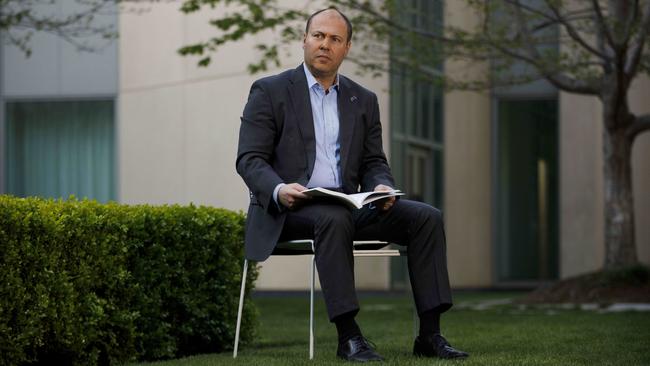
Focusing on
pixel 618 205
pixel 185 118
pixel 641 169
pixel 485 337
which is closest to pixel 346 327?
pixel 485 337

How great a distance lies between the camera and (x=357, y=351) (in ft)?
16.8

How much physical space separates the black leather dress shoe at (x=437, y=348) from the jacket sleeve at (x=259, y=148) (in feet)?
2.94

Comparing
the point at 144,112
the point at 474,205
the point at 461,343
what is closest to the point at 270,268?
the point at 144,112

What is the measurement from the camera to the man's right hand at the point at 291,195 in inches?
207

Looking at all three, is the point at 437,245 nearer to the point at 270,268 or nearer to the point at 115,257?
the point at 115,257

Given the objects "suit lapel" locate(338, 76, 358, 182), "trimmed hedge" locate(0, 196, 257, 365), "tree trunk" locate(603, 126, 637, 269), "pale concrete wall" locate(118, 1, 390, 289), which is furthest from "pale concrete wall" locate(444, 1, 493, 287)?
"suit lapel" locate(338, 76, 358, 182)

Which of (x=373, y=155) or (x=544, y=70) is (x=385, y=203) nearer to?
(x=373, y=155)

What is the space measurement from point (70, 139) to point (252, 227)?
1464cm

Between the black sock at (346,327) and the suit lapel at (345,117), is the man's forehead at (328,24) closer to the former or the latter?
the suit lapel at (345,117)

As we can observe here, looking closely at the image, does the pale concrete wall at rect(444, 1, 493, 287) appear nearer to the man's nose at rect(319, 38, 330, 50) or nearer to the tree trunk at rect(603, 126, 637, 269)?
the tree trunk at rect(603, 126, 637, 269)

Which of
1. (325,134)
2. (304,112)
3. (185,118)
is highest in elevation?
(185,118)

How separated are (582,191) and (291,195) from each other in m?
15.4

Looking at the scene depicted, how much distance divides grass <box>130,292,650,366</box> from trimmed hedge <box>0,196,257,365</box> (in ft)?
0.86

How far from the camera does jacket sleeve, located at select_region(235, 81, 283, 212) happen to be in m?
5.38
